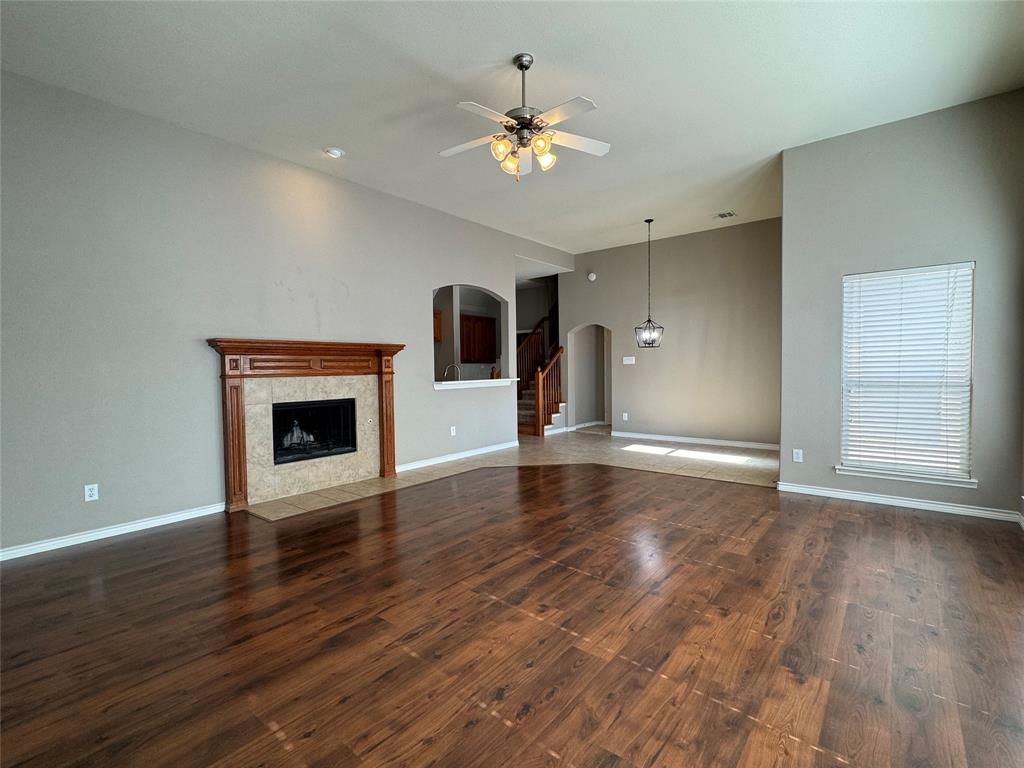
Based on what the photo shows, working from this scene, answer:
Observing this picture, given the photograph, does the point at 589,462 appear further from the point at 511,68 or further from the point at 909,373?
the point at 511,68

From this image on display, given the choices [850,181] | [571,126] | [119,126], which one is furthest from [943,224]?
[119,126]

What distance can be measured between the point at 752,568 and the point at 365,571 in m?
2.44

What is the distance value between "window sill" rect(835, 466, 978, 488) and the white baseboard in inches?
6.7

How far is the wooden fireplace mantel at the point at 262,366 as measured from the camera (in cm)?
431

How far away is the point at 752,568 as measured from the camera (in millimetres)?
2967

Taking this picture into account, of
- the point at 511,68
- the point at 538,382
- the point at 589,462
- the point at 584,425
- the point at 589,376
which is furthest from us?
the point at 589,376

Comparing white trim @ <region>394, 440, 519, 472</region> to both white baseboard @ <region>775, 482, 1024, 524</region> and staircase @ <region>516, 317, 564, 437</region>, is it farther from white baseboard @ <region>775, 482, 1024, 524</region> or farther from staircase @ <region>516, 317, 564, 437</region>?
white baseboard @ <region>775, 482, 1024, 524</region>

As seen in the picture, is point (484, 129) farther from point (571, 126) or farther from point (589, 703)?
point (589, 703)

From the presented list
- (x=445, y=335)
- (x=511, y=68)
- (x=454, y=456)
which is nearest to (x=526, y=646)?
(x=511, y=68)

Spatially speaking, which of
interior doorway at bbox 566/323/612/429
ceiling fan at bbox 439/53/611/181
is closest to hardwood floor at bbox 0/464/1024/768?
ceiling fan at bbox 439/53/611/181

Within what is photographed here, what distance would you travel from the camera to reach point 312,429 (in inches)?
203

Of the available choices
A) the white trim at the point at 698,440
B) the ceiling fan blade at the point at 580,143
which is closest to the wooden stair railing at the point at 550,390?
the white trim at the point at 698,440

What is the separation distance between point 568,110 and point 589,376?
293 inches

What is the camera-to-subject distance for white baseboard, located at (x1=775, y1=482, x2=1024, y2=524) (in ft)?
12.6
